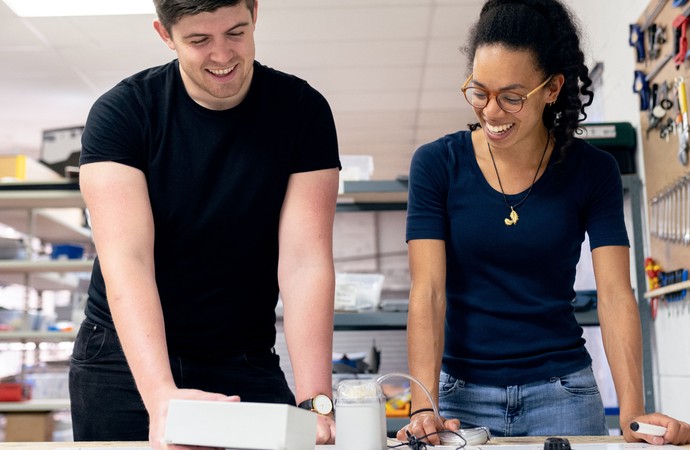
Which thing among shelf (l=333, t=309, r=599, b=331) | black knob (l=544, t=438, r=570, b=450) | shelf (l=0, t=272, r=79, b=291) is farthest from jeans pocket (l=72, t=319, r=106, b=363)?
shelf (l=0, t=272, r=79, b=291)

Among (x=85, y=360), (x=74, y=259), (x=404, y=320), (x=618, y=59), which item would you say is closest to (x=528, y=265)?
(x=85, y=360)

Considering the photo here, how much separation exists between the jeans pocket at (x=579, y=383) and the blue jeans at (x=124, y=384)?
0.48 m

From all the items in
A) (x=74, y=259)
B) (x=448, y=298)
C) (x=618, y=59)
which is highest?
(x=618, y=59)

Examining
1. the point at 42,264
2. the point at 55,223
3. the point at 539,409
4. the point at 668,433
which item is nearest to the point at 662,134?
the point at 539,409

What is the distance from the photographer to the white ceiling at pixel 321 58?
4281 millimetres

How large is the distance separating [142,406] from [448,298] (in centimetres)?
56

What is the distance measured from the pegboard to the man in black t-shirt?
120cm

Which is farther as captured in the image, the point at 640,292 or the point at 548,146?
the point at 640,292

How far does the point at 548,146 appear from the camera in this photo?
1.43 metres

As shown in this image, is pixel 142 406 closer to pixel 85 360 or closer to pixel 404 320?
pixel 85 360

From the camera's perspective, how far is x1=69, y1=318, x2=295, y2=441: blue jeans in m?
1.24

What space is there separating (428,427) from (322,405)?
161 mm

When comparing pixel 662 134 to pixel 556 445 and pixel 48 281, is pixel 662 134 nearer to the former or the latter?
pixel 556 445

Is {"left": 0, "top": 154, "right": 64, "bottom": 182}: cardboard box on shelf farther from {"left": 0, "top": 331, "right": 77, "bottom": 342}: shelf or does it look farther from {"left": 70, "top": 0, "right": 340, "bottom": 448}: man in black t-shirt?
{"left": 70, "top": 0, "right": 340, "bottom": 448}: man in black t-shirt
